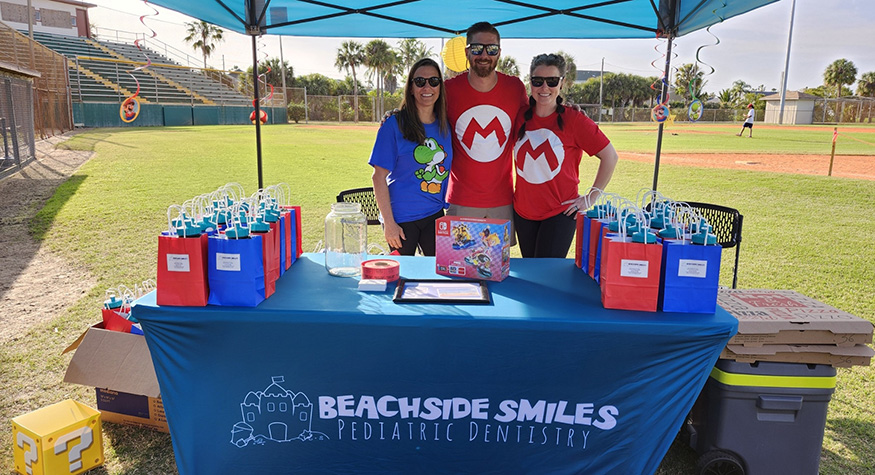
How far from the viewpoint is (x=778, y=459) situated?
7.69 ft

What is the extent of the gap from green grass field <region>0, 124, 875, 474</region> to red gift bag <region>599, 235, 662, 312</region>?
1.02m

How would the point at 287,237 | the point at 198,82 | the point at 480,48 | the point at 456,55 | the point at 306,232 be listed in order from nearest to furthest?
the point at 287,237
the point at 480,48
the point at 456,55
the point at 306,232
the point at 198,82

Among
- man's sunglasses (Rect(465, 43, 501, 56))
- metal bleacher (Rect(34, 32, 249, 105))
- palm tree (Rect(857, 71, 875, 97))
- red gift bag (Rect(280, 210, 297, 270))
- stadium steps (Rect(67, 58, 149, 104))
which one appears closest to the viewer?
red gift bag (Rect(280, 210, 297, 270))

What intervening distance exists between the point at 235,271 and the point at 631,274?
4.96 feet

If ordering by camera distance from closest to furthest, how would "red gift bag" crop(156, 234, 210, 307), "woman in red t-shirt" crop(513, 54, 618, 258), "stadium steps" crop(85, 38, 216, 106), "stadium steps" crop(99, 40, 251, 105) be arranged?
1. "red gift bag" crop(156, 234, 210, 307)
2. "woman in red t-shirt" crop(513, 54, 618, 258)
3. "stadium steps" crop(85, 38, 216, 106)
4. "stadium steps" crop(99, 40, 251, 105)

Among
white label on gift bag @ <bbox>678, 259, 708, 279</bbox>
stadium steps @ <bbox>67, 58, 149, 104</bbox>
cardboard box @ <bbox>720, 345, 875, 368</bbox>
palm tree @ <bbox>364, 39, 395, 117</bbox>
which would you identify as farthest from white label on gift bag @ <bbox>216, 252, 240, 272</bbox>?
palm tree @ <bbox>364, 39, 395, 117</bbox>

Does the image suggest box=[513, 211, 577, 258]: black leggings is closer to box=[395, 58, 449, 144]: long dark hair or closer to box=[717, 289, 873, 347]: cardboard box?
box=[395, 58, 449, 144]: long dark hair

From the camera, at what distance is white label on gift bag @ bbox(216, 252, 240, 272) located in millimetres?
2020

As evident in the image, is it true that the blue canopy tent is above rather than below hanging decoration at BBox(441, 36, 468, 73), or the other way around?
above

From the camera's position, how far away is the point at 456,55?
4.21 meters

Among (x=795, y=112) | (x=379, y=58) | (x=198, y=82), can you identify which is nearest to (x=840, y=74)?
(x=795, y=112)

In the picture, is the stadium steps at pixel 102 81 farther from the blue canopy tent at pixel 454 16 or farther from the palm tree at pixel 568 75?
the blue canopy tent at pixel 454 16

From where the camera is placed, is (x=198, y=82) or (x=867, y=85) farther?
(x=867, y=85)

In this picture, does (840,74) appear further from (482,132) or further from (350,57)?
(482,132)
